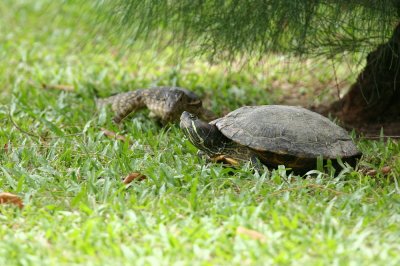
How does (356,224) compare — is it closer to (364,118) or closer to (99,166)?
(99,166)

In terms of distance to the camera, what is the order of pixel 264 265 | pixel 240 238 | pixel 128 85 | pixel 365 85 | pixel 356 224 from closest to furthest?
pixel 264 265
pixel 240 238
pixel 356 224
pixel 365 85
pixel 128 85

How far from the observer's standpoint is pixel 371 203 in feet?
10.8

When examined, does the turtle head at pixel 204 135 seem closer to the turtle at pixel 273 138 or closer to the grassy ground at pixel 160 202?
the turtle at pixel 273 138

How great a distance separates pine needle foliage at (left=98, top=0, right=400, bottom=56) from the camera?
439 centimetres

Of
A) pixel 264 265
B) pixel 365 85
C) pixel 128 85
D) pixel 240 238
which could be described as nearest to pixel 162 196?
pixel 240 238

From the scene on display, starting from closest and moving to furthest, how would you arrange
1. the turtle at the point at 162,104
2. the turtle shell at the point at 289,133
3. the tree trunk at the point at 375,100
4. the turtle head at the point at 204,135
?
the turtle shell at the point at 289,133 < the turtle head at the point at 204,135 < the turtle at the point at 162,104 < the tree trunk at the point at 375,100

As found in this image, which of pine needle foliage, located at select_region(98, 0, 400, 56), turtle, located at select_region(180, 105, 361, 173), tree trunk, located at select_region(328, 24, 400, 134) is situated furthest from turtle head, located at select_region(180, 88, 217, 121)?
tree trunk, located at select_region(328, 24, 400, 134)

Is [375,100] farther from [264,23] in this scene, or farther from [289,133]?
[289,133]

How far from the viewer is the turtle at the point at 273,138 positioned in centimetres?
367

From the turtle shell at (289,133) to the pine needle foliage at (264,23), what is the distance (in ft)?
2.90

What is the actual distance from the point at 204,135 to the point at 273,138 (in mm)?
458

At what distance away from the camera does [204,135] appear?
394cm

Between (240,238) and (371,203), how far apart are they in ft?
2.78

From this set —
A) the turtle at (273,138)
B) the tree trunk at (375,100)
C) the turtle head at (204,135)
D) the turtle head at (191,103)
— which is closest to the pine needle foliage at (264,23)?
the tree trunk at (375,100)
